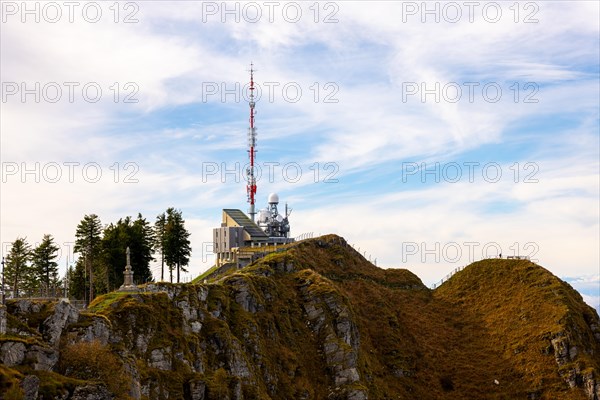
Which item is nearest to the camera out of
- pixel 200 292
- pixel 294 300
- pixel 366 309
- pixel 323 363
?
pixel 200 292

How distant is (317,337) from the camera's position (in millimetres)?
116875

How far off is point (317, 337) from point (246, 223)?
44.1 meters

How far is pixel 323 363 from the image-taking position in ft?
369

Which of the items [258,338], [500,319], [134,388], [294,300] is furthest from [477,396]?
[134,388]

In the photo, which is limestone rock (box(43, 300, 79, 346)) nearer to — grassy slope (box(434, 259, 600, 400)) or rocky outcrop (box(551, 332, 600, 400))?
grassy slope (box(434, 259, 600, 400))

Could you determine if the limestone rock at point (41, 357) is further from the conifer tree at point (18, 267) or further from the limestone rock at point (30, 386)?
the conifer tree at point (18, 267)

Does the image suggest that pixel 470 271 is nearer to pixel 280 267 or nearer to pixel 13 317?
pixel 280 267

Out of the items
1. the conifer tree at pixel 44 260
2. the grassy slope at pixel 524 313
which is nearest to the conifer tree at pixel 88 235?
A: the conifer tree at pixel 44 260

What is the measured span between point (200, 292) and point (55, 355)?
3505cm

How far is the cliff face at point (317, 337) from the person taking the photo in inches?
2584

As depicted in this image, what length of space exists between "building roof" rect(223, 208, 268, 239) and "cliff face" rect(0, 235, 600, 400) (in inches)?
417

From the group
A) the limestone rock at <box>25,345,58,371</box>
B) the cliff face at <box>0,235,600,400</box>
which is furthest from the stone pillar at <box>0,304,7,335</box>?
the limestone rock at <box>25,345,58,371</box>

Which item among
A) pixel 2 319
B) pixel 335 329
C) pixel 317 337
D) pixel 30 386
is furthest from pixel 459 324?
pixel 30 386

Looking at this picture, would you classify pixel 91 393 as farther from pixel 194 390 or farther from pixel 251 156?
pixel 251 156
